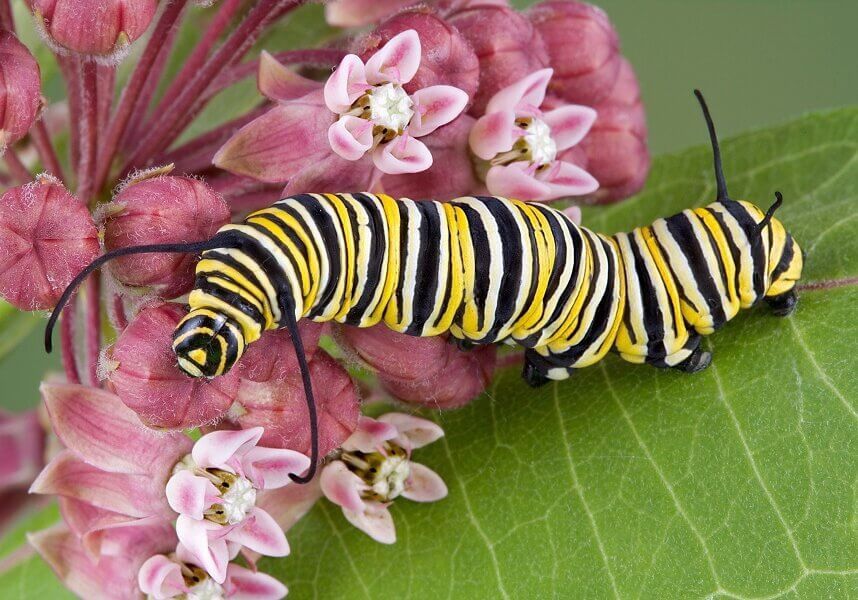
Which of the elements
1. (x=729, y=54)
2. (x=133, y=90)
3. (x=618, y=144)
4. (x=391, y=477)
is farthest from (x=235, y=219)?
(x=729, y=54)

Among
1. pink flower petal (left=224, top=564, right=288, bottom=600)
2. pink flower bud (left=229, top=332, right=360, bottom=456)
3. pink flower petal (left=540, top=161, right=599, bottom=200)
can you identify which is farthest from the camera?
pink flower petal (left=540, top=161, right=599, bottom=200)

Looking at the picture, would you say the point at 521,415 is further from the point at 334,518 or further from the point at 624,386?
the point at 334,518

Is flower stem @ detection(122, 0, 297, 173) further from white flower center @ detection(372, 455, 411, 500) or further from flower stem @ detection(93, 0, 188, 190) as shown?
white flower center @ detection(372, 455, 411, 500)

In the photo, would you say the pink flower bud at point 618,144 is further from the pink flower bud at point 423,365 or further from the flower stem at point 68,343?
the flower stem at point 68,343

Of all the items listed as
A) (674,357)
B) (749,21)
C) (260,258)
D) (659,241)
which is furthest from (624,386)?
(749,21)

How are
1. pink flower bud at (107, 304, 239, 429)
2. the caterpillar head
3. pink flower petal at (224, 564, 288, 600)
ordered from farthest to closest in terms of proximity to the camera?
pink flower petal at (224, 564, 288, 600)
pink flower bud at (107, 304, 239, 429)
the caterpillar head

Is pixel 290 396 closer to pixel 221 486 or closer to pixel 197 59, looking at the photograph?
pixel 221 486

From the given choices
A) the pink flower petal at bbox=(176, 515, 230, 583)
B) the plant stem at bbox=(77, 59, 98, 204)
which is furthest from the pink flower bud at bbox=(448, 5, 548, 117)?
the pink flower petal at bbox=(176, 515, 230, 583)

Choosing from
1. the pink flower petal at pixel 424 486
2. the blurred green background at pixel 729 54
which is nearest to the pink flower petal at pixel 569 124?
the pink flower petal at pixel 424 486
